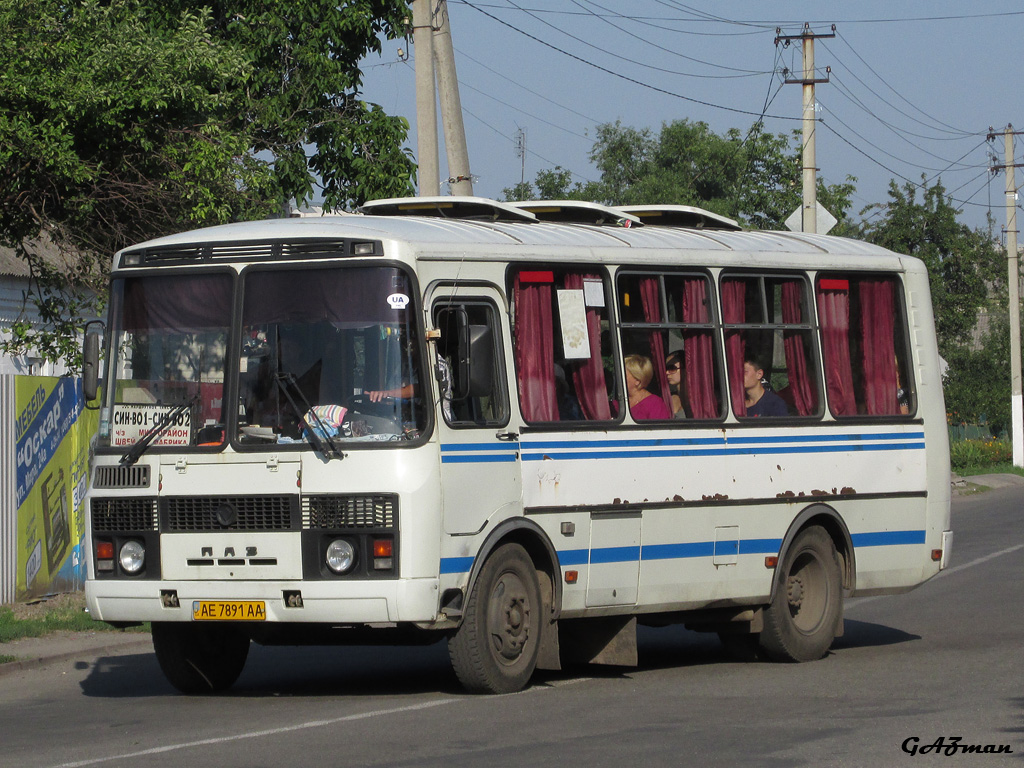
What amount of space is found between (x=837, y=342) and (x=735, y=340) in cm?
119

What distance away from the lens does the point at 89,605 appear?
32.1ft

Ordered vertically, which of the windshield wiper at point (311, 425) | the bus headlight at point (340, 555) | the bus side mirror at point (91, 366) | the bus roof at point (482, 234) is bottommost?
the bus headlight at point (340, 555)

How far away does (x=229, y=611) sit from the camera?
30.6ft

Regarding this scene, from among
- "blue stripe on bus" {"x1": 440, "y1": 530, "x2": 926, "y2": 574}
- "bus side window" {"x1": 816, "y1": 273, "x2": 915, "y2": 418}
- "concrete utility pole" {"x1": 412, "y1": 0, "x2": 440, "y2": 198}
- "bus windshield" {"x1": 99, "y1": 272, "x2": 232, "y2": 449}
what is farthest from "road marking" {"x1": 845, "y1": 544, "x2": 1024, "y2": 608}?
"bus windshield" {"x1": 99, "y1": 272, "x2": 232, "y2": 449}

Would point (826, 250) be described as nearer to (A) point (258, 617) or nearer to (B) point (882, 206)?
(A) point (258, 617)

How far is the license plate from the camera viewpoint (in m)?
9.23

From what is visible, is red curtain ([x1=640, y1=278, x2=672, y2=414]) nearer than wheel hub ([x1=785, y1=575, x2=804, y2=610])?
Yes

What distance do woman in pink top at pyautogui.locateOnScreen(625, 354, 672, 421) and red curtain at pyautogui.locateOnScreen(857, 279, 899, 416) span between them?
2246mm

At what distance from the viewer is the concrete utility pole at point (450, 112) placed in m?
17.6

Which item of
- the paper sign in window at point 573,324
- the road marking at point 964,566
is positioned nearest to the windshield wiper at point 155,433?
the paper sign in window at point 573,324

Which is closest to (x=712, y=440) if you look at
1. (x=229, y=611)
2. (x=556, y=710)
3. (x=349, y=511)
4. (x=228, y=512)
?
(x=556, y=710)

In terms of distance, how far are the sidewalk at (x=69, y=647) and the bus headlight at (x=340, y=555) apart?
420cm

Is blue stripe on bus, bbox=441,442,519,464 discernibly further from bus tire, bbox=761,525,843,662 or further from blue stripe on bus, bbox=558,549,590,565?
bus tire, bbox=761,525,843,662

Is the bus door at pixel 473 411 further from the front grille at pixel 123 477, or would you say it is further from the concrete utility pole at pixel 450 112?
the concrete utility pole at pixel 450 112
